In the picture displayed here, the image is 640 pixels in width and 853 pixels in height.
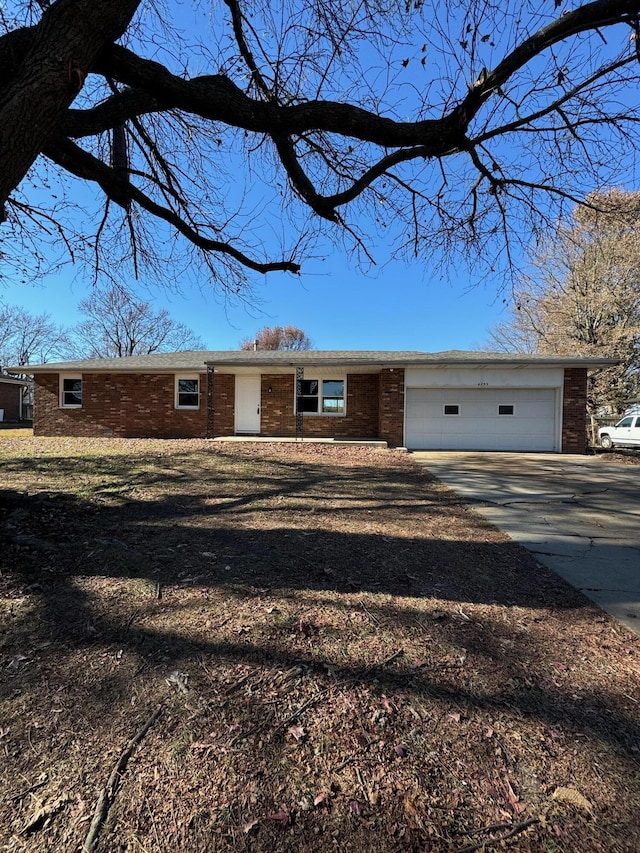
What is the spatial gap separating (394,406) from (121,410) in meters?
10.1

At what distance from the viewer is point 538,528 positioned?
5.00m

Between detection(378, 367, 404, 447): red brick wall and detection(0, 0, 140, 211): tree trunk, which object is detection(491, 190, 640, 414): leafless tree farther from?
detection(0, 0, 140, 211): tree trunk

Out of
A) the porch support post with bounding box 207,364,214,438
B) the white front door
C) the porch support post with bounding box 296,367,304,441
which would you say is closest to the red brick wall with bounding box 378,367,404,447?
the porch support post with bounding box 296,367,304,441

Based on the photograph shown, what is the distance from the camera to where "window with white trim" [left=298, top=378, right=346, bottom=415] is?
1505 centimetres

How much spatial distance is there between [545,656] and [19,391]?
1508 inches

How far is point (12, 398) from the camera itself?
102 feet

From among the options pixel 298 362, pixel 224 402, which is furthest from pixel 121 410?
pixel 298 362

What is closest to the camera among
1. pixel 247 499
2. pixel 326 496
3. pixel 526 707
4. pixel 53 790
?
pixel 53 790

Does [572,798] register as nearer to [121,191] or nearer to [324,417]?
[121,191]

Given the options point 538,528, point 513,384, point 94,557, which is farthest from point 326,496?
point 513,384

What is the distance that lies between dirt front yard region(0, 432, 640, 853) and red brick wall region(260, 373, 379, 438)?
10.8m

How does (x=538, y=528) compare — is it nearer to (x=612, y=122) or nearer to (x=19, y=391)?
(x=612, y=122)

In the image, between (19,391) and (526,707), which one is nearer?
(526,707)

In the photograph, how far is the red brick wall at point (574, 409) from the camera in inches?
506
